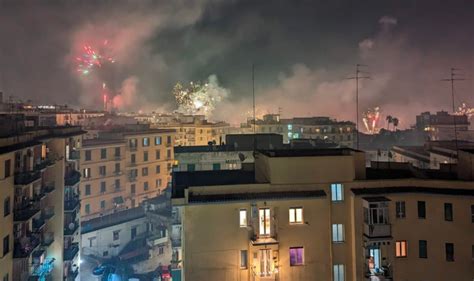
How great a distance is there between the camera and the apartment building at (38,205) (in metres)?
17.7

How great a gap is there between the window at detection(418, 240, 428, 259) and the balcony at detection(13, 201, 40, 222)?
17.4 m

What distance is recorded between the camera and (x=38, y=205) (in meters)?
21.5

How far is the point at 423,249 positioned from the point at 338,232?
3.61 metres

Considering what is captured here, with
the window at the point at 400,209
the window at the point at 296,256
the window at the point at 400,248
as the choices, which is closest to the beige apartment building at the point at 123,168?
the window at the point at 296,256

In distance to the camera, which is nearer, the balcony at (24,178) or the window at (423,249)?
the window at (423,249)

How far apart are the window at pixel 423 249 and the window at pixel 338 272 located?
334 centimetres

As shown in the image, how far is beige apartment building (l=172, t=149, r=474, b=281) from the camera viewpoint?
53.0 ft

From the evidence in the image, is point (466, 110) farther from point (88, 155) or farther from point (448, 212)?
point (88, 155)

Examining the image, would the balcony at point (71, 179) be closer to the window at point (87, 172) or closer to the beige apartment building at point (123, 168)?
the beige apartment building at point (123, 168)

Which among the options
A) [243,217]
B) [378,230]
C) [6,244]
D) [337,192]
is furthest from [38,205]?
[378,230]

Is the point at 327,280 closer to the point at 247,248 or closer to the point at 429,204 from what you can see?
the point at 247,248

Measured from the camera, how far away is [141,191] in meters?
48.8

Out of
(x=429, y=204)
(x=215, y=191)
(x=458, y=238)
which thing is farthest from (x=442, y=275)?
(x=215, y=191)

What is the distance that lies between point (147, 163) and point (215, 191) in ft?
112
